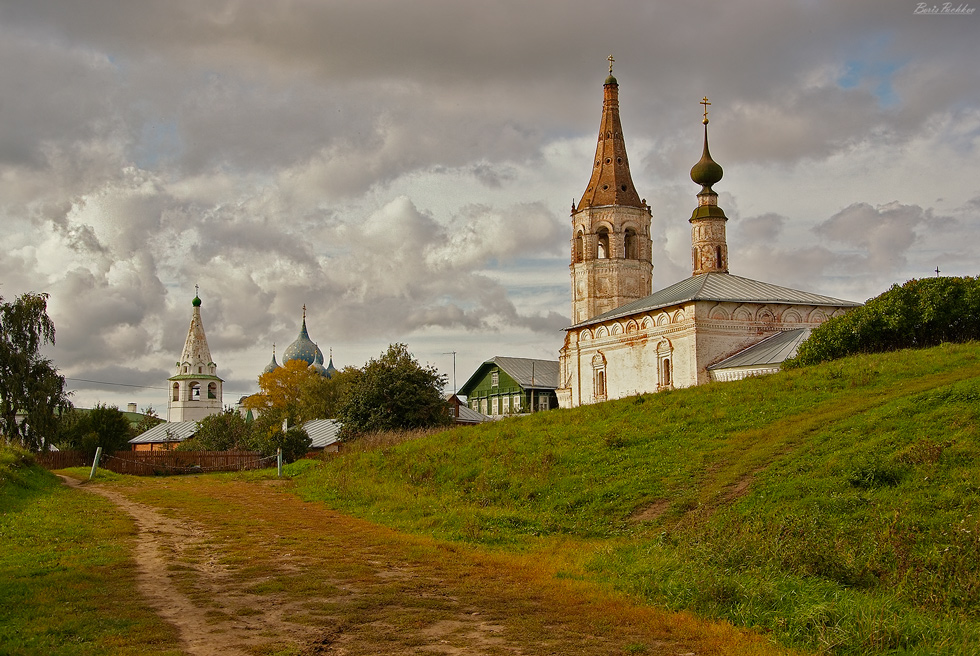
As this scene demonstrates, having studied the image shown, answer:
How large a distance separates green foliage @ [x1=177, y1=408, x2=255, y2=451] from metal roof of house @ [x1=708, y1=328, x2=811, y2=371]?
91.8 feet

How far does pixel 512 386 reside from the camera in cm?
6219

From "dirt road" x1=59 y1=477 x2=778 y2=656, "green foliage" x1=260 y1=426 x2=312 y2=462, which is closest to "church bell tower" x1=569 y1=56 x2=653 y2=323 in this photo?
"green foliage" x1=260 y1=426 x2=312 y2=462

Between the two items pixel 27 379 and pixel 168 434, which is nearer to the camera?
pixel 27 379

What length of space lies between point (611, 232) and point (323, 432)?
74.9ft

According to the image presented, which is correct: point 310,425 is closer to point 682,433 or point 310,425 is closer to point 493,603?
point 682,433

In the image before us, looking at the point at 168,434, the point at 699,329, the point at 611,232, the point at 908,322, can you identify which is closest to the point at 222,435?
the point at 168,434

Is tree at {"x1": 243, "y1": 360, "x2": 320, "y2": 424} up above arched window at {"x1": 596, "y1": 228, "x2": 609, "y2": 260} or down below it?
below

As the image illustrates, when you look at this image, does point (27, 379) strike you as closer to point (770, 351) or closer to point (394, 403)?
point (394, 403)

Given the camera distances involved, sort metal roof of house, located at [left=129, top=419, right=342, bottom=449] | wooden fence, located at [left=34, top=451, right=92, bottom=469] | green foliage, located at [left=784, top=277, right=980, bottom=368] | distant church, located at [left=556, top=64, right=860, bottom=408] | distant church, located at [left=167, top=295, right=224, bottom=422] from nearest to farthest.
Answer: green foliage, located at [left=784, top=277, right=980, bottom=368]
wooden fence, located at [left=34, top=451, right=92, bottom=469]
distant church, located at [left=556, top=64, right=860, bottom=408]
metal roof of house, located at [left=129, top=419, right=342, bottom=449]
distant church, located at [left=167, top=295, right=224, bottom=422]

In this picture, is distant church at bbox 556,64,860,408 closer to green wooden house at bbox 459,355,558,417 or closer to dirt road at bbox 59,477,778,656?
green wooden house at bbox 459,355,558,417

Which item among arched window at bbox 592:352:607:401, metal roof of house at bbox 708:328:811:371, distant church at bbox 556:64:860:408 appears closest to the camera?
metal roof of house at bbox 708:328:811:371

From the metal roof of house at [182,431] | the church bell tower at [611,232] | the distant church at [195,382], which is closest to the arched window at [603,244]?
the church bell tower at [611,232]

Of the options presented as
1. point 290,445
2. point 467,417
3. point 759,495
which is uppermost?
point 467,417

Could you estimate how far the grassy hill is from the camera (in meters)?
8.48
